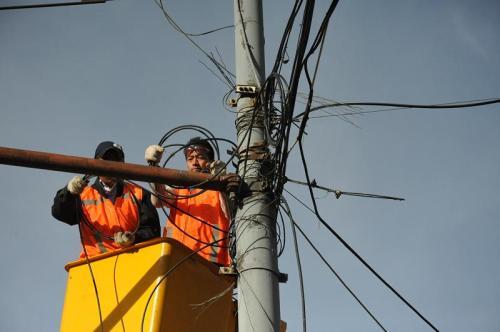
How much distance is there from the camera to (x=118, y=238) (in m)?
5.00

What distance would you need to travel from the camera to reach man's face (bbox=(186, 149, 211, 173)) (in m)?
5.95

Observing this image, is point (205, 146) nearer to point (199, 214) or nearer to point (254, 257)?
point (199, 214)

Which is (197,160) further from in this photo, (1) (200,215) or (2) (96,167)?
(2) (96,167)

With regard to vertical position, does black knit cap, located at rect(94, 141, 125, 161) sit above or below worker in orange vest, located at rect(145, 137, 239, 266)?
above

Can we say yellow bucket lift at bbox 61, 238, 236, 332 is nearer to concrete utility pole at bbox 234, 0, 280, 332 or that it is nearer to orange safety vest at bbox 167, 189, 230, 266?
concrete utility pole at bbox 234, 0, 280, 332

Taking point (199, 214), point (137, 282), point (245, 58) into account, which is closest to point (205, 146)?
point (199, 214)

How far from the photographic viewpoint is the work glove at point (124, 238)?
16.4 feet

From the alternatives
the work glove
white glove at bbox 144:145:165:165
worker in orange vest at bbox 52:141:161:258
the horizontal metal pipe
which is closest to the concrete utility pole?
the horizontal metal pipe

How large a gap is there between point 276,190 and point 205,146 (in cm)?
130

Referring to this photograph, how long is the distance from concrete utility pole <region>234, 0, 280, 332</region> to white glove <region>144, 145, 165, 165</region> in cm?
59

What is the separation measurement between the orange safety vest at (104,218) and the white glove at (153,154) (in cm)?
62

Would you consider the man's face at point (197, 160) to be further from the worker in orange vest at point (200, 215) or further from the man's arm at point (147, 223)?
the man's arm at point (147, 223)

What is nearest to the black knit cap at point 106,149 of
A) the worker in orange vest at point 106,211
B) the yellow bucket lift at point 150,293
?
the worker in orange vest at point 106,211

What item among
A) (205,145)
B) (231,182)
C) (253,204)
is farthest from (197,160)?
(253,204)
